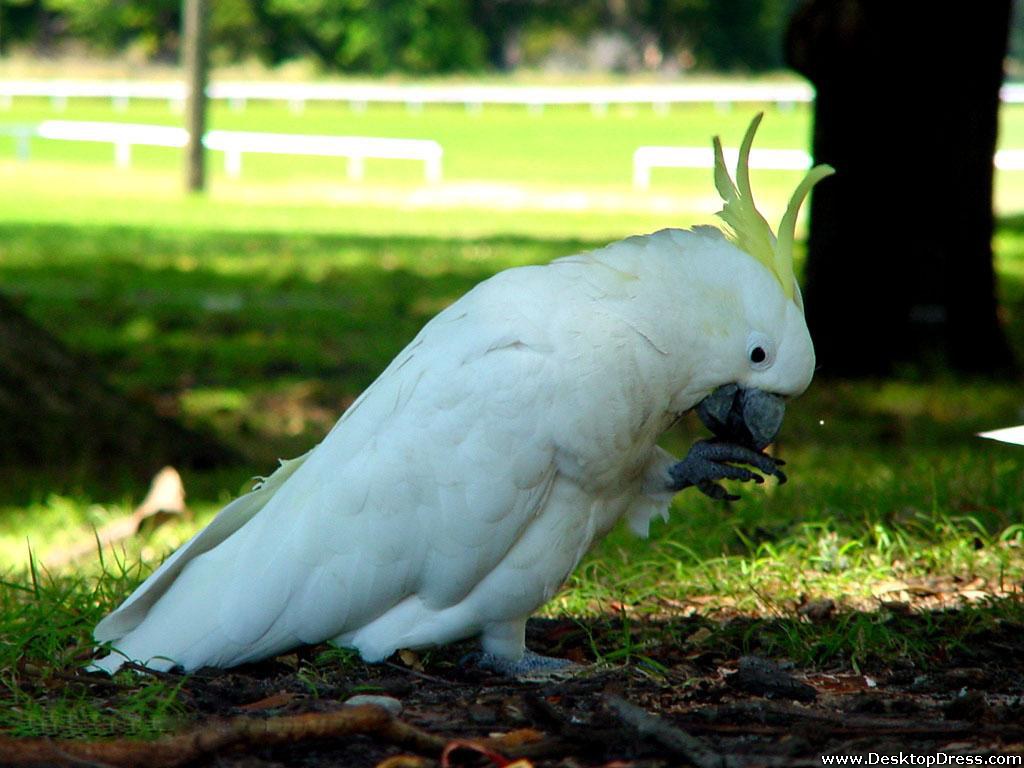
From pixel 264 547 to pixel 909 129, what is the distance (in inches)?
187

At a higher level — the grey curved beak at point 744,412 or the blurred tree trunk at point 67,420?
the grey curved beak at point 744,412

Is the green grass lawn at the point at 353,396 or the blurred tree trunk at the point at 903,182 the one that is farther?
the blurred tree trunk at the point at 903,182

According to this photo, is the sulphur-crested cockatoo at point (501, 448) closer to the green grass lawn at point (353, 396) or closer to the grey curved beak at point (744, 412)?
the grey curved beak at point (744, 412)

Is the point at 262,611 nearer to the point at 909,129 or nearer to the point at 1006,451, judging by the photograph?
the point at 1006,451

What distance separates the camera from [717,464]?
3088mm

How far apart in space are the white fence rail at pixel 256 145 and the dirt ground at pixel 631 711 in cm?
1650

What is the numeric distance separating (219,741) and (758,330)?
4.40 feet

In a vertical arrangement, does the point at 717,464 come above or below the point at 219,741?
above

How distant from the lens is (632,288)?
2.85m

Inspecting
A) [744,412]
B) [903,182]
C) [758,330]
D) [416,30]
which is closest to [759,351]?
[758,330]

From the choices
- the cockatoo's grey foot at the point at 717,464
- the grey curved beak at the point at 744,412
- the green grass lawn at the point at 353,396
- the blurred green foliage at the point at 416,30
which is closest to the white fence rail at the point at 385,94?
the blurred green foliage at the point at 416,30

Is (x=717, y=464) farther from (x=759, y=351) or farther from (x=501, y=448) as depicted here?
(x=501, y=448)

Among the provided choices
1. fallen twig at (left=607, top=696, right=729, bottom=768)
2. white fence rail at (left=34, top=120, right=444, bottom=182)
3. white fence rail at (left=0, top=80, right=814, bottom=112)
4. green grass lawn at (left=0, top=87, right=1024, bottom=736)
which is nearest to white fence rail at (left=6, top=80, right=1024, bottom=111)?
white fence rail at (left=0, top=80, right=814, bottom=112)

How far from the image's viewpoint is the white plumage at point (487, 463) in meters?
2.82
